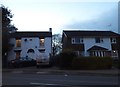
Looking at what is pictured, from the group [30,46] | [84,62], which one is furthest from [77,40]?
[84,62]

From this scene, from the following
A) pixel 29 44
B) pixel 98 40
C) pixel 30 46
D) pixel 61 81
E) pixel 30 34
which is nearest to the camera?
pixel 61 81

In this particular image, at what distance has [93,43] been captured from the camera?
63.7 metres

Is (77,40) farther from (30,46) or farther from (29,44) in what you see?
(29,44)

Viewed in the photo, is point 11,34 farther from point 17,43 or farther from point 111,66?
point 111,66

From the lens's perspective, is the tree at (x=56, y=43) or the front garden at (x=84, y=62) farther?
the tree at (x=56, y=43)

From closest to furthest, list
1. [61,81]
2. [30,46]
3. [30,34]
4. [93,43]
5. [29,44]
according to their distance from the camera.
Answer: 1. [61,81]
2. [93,43]
3. [30,46]
4. [29,44]
5. [30,34]

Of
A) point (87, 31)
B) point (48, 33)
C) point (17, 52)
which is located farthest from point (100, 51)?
point (17, 52)

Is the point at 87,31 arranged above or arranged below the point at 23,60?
above

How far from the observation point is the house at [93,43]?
6247 cm

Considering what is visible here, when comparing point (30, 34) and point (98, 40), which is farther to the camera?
point (30, 34)

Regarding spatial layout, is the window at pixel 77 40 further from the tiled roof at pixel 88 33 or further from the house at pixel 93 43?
the tiled roof at pixel 88 33

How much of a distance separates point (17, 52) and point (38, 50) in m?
4.23

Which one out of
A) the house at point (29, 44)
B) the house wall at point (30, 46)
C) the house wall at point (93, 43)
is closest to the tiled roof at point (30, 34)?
the house at point (29, 44)

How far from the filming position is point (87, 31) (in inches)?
2640
